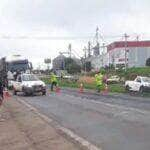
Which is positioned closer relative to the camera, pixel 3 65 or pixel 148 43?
pixel 3 65

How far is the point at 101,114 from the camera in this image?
80.7 ft

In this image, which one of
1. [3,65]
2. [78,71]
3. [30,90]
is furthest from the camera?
[78,71]

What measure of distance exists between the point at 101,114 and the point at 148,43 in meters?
115

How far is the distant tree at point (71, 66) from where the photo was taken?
14588cm

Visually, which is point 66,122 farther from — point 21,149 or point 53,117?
point 21,149

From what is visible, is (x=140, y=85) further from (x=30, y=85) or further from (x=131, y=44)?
(x=131, y=44)

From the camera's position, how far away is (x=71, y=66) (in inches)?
5891

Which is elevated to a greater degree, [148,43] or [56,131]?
[148,43]

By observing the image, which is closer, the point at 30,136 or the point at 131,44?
the point at 30,136

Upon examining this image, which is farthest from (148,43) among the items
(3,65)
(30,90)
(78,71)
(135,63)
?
(30,90)

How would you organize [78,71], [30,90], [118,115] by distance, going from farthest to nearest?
[78,71] < [30,90] < [118,115]

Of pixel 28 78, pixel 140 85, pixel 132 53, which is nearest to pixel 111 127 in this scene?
pixel 28 78

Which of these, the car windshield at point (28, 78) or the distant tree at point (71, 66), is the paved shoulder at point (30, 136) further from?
the distant tree at point (71, 66)

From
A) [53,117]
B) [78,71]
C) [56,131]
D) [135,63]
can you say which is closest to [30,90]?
[53,117]
